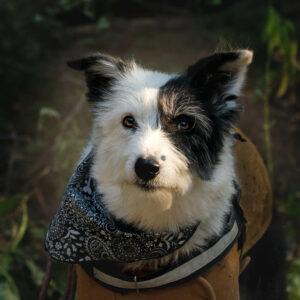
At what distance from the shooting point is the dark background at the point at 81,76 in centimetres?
394

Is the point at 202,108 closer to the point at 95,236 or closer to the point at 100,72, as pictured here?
the point at 100,72

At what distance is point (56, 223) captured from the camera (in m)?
2.11

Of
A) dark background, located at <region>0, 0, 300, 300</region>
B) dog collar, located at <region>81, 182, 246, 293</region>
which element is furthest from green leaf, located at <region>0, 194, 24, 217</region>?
dog collar, located at <region>81, 182, 246, 293</region>

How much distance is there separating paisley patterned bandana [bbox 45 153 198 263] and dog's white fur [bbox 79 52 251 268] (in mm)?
44

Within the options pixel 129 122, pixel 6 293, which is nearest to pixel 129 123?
pixel 129 122

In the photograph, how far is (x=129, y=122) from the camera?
1944 mm

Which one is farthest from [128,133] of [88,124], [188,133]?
[88,124]

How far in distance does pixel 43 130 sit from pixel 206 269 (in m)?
3.24

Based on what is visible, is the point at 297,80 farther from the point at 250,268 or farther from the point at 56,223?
the point at 56,223

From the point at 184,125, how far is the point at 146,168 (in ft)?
1.08

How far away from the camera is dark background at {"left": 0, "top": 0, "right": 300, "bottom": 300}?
3.94 m

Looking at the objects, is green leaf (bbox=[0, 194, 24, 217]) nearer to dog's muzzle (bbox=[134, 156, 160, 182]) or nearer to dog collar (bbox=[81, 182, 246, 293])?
dog collar (bbox=[81, 182, 246, 293])

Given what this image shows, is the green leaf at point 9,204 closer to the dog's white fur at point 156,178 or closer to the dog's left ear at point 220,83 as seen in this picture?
the dog's white fur at point 156,178

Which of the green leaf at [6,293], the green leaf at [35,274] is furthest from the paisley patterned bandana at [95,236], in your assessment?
the green leaf at [35,274]
